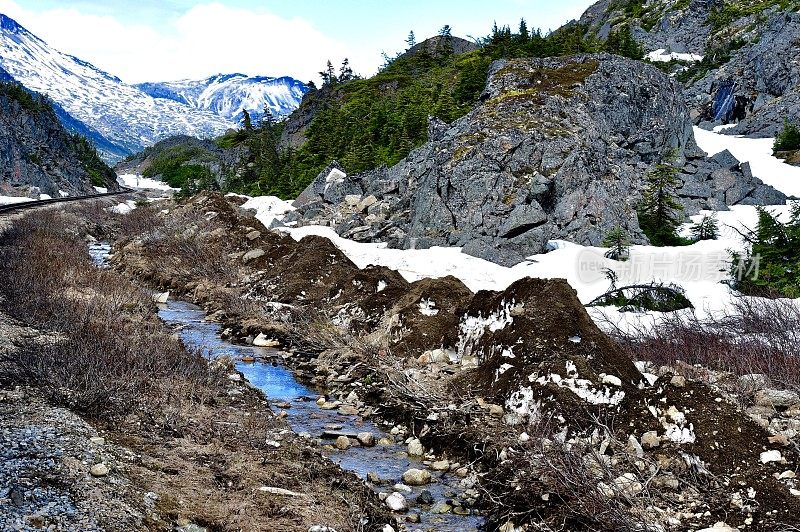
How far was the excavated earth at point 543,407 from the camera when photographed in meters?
5.13

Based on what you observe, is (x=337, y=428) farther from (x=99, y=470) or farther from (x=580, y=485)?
(x=580, y=485)

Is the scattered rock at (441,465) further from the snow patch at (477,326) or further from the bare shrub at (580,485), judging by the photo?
the snow patch at (477,326)

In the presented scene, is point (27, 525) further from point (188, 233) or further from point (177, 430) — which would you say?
point (188, 233)

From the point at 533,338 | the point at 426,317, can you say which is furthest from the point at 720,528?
the point at 426,317

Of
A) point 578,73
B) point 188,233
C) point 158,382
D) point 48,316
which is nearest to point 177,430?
point 158,382

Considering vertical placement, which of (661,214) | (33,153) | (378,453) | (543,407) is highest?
(33,153)

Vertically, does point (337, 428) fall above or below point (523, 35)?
below

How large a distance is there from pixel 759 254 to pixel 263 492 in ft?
44.6

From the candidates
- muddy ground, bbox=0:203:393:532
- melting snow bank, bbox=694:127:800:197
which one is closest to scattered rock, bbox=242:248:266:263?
muddy ground, bbox=0:203:393:532

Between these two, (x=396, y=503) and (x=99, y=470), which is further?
(x=396, y=503)

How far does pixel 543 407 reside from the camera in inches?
274

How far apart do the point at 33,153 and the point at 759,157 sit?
68332mm

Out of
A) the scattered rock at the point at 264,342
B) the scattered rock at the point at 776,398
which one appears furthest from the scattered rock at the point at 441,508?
the scattered rock at the point at 264,342

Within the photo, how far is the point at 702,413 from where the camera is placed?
19.9 ft
